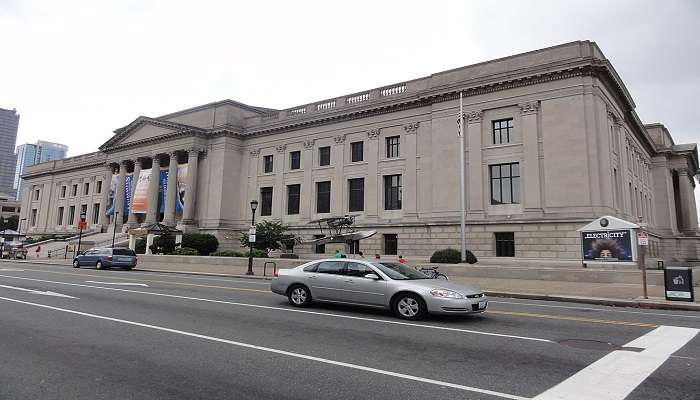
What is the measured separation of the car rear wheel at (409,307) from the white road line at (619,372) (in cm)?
370

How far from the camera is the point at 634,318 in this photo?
11.1 m

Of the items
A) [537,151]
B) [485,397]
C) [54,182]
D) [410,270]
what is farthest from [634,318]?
[54,182]

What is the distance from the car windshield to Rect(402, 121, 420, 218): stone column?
24.9 m

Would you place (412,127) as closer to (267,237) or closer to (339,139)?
(339,139)

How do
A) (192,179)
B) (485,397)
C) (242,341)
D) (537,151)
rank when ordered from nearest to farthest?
(485,397) → (242,341) → (537,151) → (192,179)

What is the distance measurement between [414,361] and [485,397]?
1.60 metres

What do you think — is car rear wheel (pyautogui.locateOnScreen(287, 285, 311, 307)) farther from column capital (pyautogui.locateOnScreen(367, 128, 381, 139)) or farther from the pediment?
the pediment

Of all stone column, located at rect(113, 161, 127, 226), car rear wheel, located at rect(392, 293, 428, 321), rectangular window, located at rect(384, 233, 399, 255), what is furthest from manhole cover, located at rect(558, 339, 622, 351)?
stone column, located at rect(113, 161, 127, 226)

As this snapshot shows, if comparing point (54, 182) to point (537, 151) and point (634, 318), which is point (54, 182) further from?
point (634, 318)

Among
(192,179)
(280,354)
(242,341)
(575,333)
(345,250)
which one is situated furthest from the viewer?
(192,179)

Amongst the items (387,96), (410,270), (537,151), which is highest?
(387,96)

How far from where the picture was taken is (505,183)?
106ft

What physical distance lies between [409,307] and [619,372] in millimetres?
4580

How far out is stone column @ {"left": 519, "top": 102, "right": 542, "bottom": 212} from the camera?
100.0 ft
